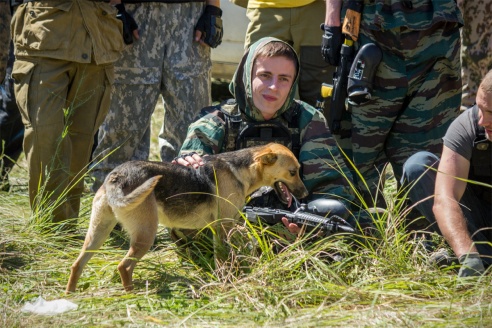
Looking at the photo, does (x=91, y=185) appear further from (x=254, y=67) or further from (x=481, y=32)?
(x=481, y=32)

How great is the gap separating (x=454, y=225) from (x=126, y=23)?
9.38ft

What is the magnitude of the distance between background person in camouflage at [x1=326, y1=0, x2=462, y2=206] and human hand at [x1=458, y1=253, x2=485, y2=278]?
1291 mm

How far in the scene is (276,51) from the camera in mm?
5422

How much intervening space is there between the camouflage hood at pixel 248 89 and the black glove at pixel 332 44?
1.65ft

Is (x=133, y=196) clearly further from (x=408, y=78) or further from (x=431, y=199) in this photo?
(x=408, y=78)

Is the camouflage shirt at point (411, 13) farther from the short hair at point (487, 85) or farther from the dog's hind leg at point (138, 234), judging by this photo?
the dog's hind leg at point (138, 234)

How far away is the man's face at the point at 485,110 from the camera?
177 inches

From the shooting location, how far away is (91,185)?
6949 mm

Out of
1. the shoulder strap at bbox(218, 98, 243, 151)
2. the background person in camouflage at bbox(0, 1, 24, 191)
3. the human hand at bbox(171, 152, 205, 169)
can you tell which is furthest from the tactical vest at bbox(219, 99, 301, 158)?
the background person in camouflage at bbox(0, 1, 24, 191)

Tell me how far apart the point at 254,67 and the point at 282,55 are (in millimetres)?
195

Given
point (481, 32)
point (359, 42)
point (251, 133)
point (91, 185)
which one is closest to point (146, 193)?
point (251, 133)

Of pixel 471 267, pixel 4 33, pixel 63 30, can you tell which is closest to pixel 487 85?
pixel 471 267

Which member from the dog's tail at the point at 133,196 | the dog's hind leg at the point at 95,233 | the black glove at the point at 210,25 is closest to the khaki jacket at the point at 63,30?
the black glove at the point at 210,25

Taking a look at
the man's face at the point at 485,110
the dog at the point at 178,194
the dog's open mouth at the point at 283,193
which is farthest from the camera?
the dog's open mouth at the point at 283,193
